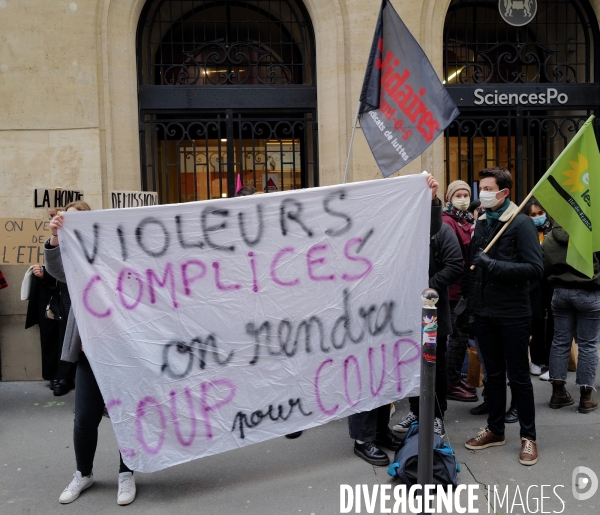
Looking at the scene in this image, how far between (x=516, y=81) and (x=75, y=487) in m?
6.92

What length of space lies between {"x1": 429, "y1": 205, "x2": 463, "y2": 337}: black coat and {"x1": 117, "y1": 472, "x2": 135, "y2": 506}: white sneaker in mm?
2366

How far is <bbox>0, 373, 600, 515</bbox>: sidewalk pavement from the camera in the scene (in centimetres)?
359

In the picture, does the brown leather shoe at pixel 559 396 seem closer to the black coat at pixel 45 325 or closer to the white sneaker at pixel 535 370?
the white sneaker at pixel 535 370

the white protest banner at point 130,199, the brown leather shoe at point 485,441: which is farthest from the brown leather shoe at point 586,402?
the white protest banner at point 130,199

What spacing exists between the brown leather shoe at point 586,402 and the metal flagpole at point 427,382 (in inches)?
97.9

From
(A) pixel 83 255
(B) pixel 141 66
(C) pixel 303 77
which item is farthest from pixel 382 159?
(B) pixel 141 66

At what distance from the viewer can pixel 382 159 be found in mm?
4461

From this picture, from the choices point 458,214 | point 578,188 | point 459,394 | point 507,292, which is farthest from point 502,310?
point 459,394

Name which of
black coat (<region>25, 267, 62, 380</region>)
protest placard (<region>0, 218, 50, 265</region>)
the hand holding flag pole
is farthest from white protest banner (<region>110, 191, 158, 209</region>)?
→ the hand holding flag pole

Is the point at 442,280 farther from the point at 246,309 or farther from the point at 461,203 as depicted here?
the point at 246,309

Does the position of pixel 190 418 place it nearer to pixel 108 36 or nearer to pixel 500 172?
pixel 500 172

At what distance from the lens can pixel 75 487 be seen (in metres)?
3.73

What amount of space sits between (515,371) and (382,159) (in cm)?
182

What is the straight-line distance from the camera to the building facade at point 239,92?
6.52 metres
